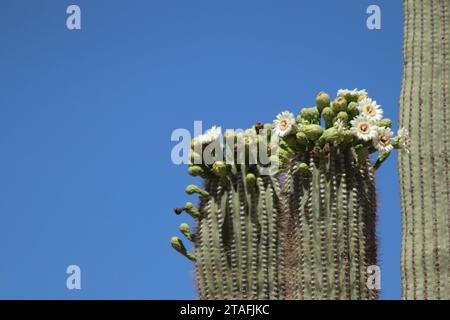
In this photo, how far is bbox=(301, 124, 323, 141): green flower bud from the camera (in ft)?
22.6

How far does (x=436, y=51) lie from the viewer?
939cm

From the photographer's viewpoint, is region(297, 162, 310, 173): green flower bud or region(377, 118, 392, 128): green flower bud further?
region(377, 118, 392, 128): green flower bud

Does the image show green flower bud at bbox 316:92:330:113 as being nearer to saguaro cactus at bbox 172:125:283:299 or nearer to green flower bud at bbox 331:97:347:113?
green flower bud at bbox 331:97:347:113

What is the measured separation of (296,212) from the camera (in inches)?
268

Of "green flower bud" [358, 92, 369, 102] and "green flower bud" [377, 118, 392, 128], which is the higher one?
"green flower bud" [358, 92, 369, 102]

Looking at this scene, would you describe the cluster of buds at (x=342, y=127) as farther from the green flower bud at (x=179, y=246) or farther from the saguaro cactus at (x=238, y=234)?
the green flower bud at (x=179, y=246)

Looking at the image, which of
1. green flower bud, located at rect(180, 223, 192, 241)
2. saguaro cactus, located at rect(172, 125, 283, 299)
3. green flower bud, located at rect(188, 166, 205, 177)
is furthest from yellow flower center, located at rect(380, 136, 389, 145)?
green flower bud, located at rect(180, 223, 192, 241)

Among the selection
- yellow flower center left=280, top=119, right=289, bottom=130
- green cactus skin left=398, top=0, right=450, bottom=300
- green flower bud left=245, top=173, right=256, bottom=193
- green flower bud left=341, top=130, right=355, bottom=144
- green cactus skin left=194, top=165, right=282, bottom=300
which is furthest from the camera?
green cactus skin left=398, top=0, right=450, bottom=300

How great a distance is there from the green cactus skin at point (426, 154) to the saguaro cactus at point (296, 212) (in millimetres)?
1880

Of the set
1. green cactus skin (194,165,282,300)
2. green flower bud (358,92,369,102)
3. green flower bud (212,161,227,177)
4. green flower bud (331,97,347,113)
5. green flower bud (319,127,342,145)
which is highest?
green flower bud (358,92,369,102)

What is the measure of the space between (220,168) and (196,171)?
229 mm

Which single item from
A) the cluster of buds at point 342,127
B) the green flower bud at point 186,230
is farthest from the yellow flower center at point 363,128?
the green flower bud at point 186,230
